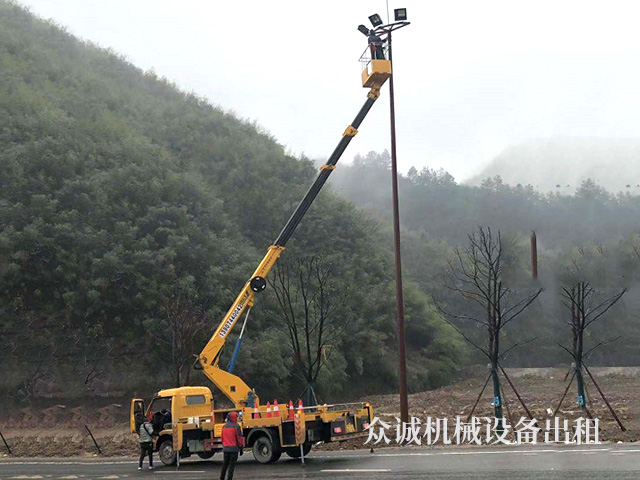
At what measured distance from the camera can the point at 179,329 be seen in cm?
2803

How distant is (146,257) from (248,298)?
15.6m

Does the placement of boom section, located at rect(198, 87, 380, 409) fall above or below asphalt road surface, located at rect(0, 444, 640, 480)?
above

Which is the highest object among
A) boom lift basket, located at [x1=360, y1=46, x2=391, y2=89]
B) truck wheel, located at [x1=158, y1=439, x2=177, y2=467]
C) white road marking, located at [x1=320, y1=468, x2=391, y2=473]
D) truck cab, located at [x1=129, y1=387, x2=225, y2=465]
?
boom lift basket, located at [x1=360, y1=46, x2=391, y2=89]

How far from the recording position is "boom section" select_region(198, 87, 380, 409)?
20.9 meters

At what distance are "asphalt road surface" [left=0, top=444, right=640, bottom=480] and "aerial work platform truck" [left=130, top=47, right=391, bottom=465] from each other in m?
0.51

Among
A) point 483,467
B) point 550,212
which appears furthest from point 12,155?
point 550,212

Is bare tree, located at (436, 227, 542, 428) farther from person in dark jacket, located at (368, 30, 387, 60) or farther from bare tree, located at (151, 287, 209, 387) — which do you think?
bare tree, located at (151, 287, 209, 387)

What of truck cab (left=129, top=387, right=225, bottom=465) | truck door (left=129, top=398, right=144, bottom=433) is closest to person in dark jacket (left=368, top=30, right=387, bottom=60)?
truck cab (left=129, top=387, right=225, bottom=465)

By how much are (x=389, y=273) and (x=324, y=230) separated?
581 centimetres

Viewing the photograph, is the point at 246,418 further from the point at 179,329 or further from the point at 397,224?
the point at 179,329

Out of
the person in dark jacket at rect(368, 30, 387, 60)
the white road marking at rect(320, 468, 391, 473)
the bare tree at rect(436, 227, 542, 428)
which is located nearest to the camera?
the white road marking at rect(320, 468, 391, 473)

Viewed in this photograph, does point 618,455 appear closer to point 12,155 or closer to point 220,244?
point 220,244

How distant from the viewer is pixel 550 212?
97000 mm

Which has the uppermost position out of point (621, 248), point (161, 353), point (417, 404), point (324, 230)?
point (324, 230)
